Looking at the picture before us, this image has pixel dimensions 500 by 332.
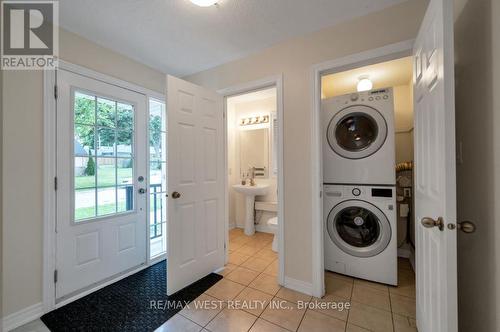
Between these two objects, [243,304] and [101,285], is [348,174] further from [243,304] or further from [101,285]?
[101,285]

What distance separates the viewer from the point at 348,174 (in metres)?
2.12

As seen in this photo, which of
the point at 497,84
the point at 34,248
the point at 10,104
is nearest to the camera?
the point at 497,84

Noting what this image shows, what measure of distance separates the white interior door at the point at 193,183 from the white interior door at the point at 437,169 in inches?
68.3

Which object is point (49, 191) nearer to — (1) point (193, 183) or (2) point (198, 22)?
(1) point (193, 183)

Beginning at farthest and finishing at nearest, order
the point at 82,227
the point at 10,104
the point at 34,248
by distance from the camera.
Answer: the point at 82,227 → the point at 34,248 → the point at 10,104

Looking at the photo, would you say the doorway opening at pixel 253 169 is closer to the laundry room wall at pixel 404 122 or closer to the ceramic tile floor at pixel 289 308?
the ceramic tile floor at pixel 289 308

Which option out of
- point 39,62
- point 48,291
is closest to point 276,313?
point 48,291

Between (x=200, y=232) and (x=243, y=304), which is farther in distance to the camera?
(x=200, y=232)

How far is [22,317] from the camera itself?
4.84 feet

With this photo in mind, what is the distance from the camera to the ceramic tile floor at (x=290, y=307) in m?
1.47

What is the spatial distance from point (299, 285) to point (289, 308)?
266 millimetres

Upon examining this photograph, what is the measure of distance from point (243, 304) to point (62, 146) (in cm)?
199

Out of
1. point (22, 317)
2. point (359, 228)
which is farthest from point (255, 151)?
point (22, 317)

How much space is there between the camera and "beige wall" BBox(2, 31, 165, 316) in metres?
1.43
